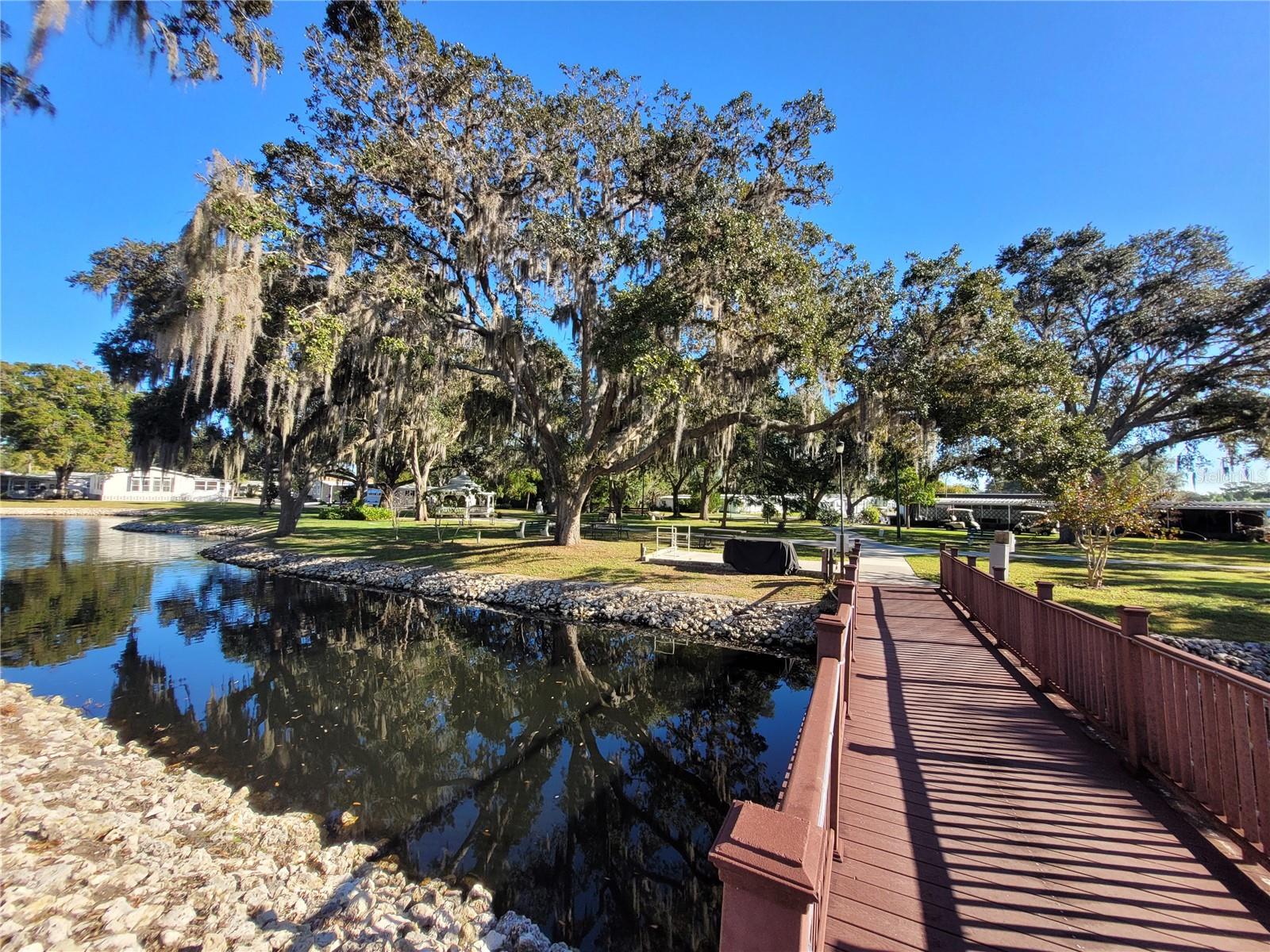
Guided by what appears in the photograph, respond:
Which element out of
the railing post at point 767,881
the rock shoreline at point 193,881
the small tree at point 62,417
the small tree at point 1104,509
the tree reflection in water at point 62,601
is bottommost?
the tree reflection in water at point 62,601

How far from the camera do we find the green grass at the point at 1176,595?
7.55 metres

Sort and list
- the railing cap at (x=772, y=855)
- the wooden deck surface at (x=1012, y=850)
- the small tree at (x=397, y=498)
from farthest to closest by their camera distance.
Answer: the small tree at (x=397, y=498) < the wooden deck surface at (x=1012, y=850) < the railing cap at (x=772, y=855)

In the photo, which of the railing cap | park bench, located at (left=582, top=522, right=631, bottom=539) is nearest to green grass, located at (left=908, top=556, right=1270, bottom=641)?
the railing cap

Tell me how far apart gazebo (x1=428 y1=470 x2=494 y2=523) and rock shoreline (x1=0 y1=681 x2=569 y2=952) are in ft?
56.5

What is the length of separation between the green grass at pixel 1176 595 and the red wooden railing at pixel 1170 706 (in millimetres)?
4708

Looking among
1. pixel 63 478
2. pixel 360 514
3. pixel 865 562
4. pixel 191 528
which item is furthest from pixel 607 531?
pixel 63 478

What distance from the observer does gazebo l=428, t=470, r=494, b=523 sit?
22.4m

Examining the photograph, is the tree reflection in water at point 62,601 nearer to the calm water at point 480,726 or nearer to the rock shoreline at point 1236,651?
the calm water at point 480,726

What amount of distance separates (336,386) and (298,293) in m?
5.00

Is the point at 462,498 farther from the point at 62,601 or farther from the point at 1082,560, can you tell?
the point at 1082,560

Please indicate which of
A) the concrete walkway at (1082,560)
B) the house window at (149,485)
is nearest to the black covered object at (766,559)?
the concrete walkway at (1082,560)

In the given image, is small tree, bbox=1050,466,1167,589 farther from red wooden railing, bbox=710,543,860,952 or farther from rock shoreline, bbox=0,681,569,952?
red wooden railing, bbox=710,543,860,952

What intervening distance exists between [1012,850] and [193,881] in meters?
4.70

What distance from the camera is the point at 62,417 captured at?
37312 millimetres
